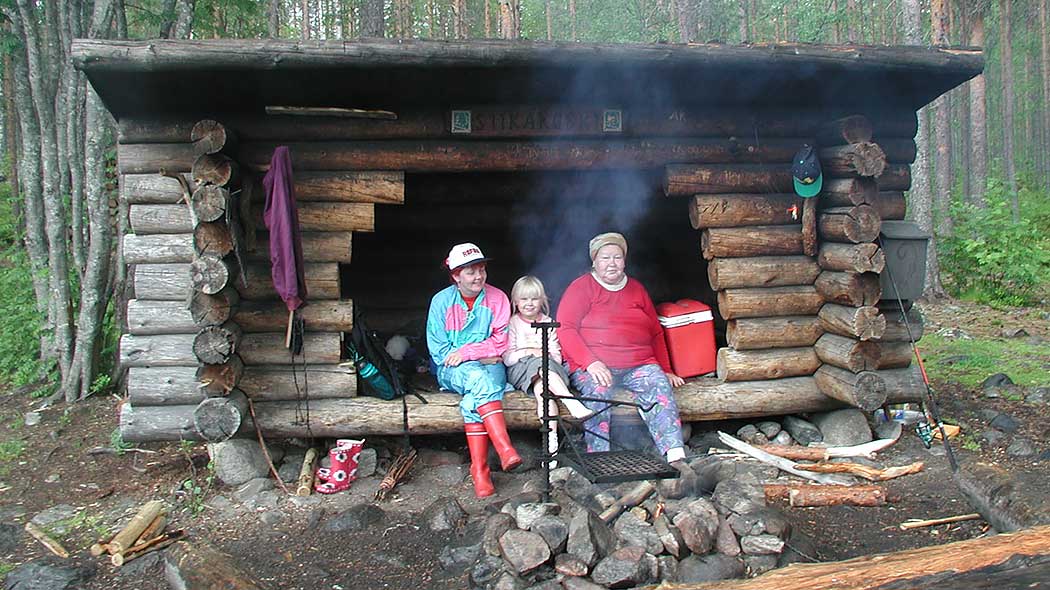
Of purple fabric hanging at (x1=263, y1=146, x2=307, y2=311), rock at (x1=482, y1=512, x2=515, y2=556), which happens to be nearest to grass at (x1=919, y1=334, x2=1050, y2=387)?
rock at (x1=482, y1=512, x2=515, y2=556)

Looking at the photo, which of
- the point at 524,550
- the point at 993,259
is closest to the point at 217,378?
the point at 524,550

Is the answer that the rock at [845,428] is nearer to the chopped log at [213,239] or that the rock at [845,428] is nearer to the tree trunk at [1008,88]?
the chopped log at [213,239]

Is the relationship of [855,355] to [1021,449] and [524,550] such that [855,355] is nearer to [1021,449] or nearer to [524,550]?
[1021,449]

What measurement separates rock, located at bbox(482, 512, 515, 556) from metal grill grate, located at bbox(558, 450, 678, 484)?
0.56m

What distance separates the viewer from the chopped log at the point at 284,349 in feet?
18.1

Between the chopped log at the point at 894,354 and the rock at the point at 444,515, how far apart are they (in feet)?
12.0

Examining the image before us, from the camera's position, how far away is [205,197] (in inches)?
191

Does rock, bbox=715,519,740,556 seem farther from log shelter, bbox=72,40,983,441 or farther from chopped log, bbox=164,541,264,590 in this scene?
chopped log, bbox=164,541,264,590

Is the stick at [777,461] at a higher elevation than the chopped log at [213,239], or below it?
below

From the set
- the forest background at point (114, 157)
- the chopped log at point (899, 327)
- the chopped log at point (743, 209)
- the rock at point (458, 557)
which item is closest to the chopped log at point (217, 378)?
the rock at point (458, 557)

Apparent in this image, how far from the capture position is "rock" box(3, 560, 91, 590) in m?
3.99

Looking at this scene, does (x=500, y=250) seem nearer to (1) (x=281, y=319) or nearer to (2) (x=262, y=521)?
(1) (x=281, y=319)

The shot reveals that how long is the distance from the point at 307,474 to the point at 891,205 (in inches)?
203

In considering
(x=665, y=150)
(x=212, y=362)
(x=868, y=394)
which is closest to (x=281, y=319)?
(x=212, y=362)
